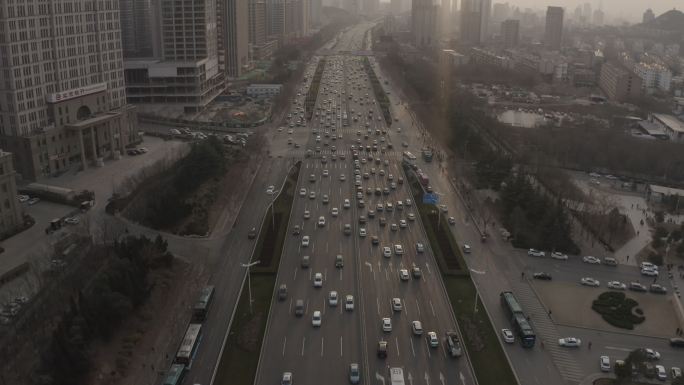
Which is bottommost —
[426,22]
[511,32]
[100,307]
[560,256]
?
[560,256]

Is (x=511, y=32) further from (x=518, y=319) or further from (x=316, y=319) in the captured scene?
(x=316, y=319)

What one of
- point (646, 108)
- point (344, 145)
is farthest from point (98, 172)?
point (646, 108)

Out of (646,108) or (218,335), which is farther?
(646,108)

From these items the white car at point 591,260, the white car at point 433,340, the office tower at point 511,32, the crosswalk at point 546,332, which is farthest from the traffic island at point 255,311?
the office tower at point 511,32

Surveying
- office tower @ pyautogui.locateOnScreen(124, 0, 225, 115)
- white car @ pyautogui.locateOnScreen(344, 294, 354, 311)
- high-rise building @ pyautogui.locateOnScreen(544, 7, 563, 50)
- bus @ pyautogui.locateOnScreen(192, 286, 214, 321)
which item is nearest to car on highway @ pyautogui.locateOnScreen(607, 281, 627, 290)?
white car @ pyautogui.locateOnScreen(344, 294, 354, 311)

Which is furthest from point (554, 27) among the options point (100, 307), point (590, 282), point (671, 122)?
point (100, 307)

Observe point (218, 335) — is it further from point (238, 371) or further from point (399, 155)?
point (399, 155)

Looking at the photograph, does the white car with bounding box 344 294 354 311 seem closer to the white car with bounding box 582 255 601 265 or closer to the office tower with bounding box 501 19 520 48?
the white car with bounding box 582 255 601 265
